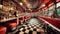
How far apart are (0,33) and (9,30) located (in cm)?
144

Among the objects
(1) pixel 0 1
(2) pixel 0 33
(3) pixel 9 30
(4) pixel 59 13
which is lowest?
(3) pixel 9 30

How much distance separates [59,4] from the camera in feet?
12.8

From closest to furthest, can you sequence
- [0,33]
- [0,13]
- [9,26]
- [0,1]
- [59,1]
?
[0,33] → [0,13] → [0,1] → [9,26] → [59,1]

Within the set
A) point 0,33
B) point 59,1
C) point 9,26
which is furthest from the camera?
point 59,1

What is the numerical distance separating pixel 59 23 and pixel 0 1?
2.38 m

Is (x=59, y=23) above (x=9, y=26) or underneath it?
above

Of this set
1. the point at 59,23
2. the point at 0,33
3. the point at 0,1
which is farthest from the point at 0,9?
the point at 59,23

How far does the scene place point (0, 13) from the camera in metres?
2.48

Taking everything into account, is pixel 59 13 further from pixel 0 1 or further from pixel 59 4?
pixel 0 1

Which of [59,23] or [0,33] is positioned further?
[59,23]

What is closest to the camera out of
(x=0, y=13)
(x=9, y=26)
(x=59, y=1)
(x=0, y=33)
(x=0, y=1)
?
(x=0, y=33)

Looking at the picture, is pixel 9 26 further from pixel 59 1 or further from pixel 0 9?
pixel 59 1

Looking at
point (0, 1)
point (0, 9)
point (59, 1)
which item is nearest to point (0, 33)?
point (0, 9)

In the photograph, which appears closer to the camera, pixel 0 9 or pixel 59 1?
pixel 0 9
